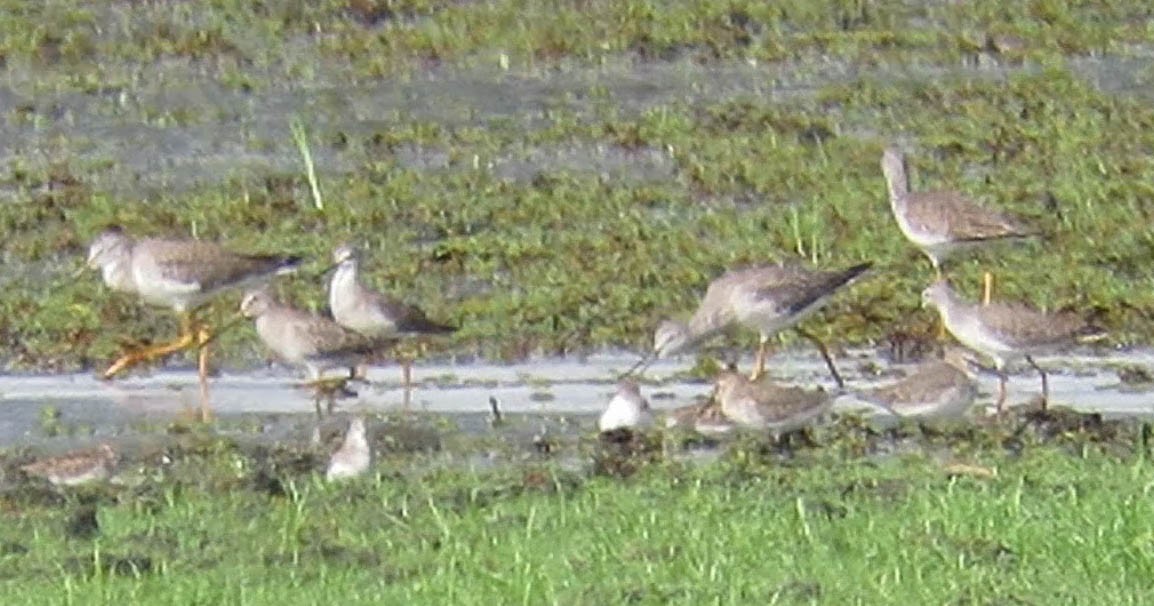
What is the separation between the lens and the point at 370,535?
1021cm

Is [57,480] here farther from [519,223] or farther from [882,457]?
[519,223]

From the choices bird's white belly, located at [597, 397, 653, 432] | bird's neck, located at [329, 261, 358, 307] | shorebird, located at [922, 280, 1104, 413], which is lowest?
shorebird, located at [922, 280, 1104, 413]

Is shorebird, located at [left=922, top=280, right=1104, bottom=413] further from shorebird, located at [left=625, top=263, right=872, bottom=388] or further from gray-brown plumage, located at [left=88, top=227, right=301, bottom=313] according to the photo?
gray-brown plumage, located at [left=88, top=227, right=301, bottom=313]

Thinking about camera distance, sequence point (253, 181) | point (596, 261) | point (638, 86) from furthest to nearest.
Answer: point (638, 86) < point (253, 181) < point (596, 261)

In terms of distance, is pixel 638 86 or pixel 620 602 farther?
pixel 638 86

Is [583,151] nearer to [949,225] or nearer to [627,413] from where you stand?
[949,225]

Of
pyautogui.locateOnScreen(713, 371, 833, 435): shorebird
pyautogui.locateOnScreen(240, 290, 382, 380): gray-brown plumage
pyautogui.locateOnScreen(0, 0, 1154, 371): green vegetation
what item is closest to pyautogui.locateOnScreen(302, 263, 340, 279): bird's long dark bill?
pyautogui.locateOnScreen(0, 0, 1154, 371): green vegetation

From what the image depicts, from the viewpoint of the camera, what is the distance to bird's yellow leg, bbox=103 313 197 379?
13.8 metres

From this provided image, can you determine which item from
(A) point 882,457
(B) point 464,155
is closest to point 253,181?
(B) point 464,155

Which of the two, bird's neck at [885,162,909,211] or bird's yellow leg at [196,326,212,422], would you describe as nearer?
bird's yellow leg at [196,326,212,422]

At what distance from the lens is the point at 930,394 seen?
Answer: 1238cm

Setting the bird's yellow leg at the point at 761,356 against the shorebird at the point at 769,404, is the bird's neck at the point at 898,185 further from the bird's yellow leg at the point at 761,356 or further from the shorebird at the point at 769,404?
the shorebird at the point at 769,404

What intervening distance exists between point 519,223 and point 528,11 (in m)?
4.47

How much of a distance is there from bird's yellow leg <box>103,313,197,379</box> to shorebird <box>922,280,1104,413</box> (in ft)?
10.3
